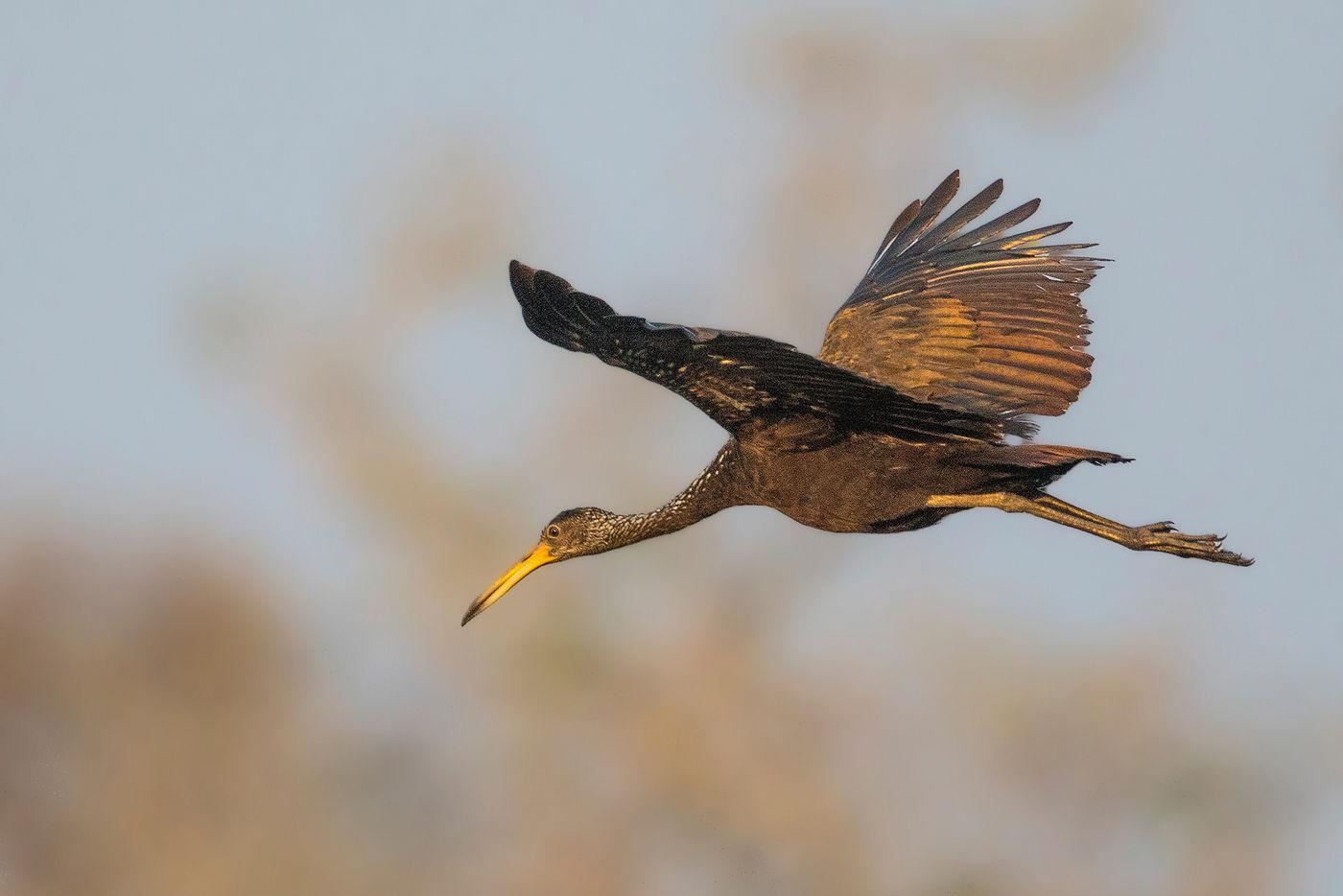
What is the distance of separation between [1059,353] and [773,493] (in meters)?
1.49

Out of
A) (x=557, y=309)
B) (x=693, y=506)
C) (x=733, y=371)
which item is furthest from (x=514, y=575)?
(x=557, y=309)

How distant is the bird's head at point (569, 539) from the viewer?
31.6 feet

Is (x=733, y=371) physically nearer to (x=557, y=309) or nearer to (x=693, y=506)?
(x=557, y=309)

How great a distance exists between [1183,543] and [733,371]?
239cm

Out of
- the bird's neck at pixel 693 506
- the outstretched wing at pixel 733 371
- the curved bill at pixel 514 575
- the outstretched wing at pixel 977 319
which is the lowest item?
the curved bill at pixel 514 575

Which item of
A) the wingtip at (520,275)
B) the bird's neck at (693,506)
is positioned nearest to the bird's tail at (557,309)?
the wingtip at (520,275)

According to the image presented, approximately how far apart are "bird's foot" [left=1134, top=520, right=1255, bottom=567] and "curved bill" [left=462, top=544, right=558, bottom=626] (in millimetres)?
2871

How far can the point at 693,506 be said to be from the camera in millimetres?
9141

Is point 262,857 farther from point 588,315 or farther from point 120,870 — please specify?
point 588,315

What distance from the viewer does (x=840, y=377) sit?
7.59 meters

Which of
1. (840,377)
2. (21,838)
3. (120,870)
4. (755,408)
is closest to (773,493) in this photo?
(755,408)

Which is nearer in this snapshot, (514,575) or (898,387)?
(898,387)

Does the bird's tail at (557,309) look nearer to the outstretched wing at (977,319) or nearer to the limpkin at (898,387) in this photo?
the limpkin at (898,387)

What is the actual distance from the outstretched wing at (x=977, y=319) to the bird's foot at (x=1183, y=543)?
68 cm
